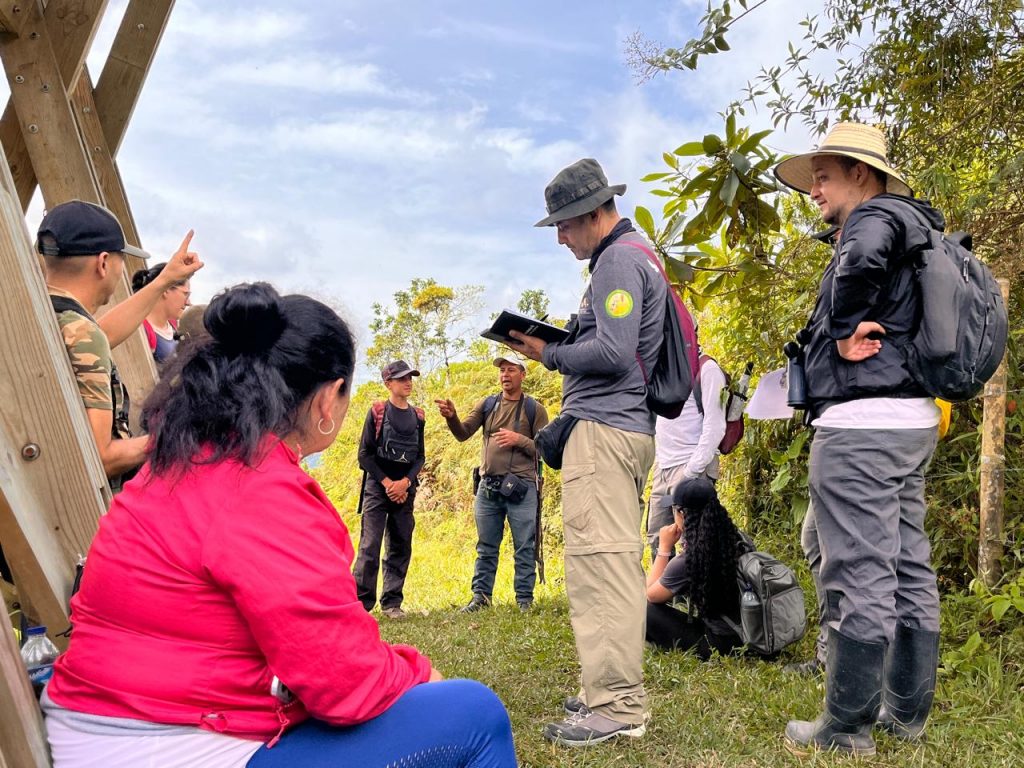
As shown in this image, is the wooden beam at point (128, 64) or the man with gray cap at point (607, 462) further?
the wooden beam at point (128, 64)

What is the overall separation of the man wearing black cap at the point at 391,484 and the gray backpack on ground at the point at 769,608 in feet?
12.2

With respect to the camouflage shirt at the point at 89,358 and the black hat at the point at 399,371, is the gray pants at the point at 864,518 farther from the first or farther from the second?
the black hat at the point at 399,371

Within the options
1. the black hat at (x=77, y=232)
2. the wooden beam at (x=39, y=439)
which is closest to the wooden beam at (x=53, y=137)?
the black hat at (x=77, y=232)

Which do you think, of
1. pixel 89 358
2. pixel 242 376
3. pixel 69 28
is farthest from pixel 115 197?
pixel 242 376

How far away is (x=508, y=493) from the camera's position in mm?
7184

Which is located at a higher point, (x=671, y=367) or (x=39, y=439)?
(x=671, y=367)

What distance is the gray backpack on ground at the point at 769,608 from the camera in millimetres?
4312

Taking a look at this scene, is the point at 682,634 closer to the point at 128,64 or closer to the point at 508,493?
the point at 508,493

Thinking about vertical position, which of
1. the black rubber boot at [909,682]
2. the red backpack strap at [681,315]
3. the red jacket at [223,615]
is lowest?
the black rubber boot at [909,682]

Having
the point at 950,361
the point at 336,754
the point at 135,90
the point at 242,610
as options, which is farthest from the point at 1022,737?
the point at 135,90

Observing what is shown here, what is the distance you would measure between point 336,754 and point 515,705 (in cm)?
248

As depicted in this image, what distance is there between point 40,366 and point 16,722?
86cm

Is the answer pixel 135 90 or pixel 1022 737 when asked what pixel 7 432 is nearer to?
pixel 135 90

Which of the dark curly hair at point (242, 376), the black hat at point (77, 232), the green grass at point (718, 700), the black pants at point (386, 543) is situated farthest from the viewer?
the black pants at point (386, 543)
